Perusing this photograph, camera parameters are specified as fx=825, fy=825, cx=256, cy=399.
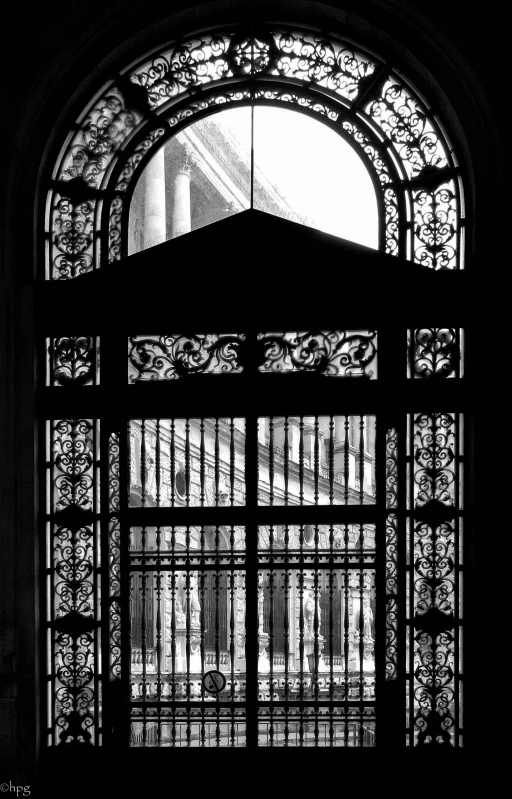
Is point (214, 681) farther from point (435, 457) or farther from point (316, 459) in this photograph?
point (435, 457)

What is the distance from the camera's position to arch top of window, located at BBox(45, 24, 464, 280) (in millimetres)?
A: 5129

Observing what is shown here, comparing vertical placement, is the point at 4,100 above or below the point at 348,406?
above

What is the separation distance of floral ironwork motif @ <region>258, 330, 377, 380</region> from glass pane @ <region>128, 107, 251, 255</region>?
3.07 feet

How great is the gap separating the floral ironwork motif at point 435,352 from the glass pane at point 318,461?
439mm

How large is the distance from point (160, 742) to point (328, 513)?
1.74 meters

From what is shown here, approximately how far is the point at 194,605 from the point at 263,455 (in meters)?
1.03

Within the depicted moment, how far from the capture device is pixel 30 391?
4.98m

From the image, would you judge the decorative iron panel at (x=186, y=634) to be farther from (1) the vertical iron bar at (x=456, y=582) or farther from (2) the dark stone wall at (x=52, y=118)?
(1) the vertical iron bar at (x=456, y=582)

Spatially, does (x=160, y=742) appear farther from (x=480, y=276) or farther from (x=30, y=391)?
(x=480, y=276)

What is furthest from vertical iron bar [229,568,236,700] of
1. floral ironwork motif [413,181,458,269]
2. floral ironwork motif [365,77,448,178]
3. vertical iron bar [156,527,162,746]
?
floral ironwork motif [365,77,448,178]

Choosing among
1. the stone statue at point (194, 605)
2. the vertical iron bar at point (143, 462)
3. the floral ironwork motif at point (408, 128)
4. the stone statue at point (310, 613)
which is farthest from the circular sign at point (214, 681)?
the floral ironwork motif at point (408, 128)

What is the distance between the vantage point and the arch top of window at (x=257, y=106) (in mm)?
5129

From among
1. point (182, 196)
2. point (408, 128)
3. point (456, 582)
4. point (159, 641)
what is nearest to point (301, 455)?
point (456, 582)

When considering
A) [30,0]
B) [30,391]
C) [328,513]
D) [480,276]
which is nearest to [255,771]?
[328,513]
